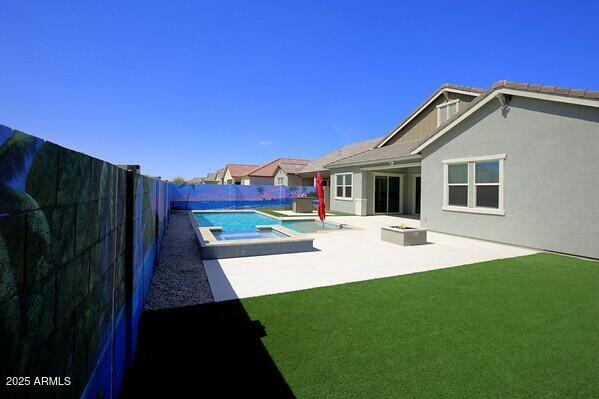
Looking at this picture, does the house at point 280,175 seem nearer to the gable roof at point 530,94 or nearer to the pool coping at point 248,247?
the gable roof at point 530,94

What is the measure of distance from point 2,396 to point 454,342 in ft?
14.3

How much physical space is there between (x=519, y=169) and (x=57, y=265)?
40.9 feet

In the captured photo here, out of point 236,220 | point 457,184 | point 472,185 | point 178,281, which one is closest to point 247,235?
point 236,220

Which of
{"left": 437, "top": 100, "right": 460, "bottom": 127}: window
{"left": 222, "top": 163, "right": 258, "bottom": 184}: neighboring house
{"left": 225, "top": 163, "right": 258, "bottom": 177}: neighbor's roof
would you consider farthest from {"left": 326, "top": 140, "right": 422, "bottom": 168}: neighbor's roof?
{"left": 225, "top": 163, "right": 258, "bottom": 177}: neighbor's roof

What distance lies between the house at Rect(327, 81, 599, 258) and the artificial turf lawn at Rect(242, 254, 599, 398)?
347 centimetres

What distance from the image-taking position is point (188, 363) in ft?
11.2

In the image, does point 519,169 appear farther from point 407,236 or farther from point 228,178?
point 228,178

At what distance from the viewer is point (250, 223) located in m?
17.9

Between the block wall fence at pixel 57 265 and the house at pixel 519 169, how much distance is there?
460 inches

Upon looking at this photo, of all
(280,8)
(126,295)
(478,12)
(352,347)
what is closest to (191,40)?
(280,8)

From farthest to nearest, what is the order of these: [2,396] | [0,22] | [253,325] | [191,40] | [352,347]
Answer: [191,40]
[0,22]
[253,325]
[352,347]
[2,396]

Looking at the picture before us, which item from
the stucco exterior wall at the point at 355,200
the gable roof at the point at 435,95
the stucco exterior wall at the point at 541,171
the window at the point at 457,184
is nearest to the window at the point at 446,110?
the gable roof at the point at 435,95

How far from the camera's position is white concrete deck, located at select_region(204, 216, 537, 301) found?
6.21 m

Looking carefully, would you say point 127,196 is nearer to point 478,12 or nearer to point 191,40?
point 191,40
